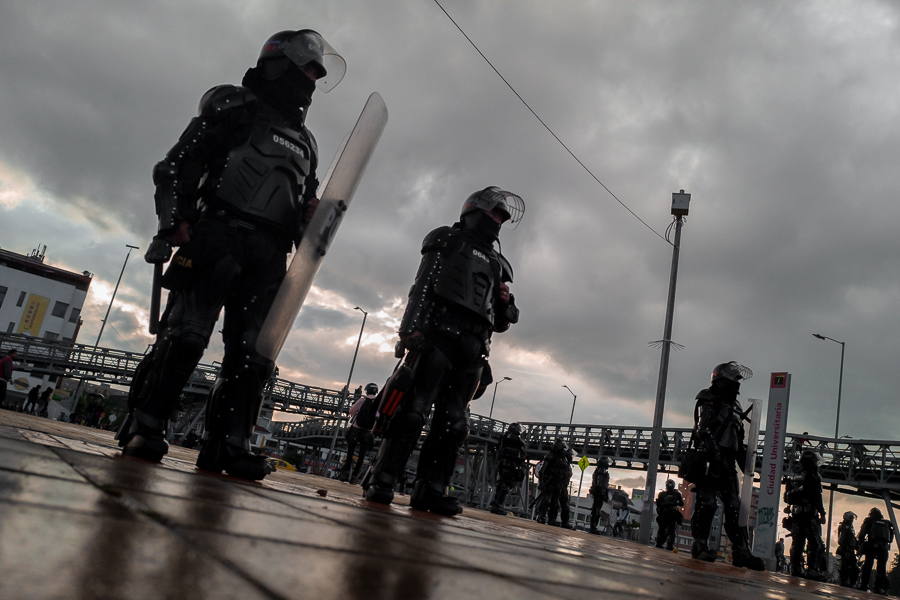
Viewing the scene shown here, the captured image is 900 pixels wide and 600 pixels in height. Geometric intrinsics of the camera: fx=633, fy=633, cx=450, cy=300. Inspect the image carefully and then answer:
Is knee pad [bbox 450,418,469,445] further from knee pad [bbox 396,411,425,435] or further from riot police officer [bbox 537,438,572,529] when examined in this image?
riot police officer [bbox 537,438,572,529]

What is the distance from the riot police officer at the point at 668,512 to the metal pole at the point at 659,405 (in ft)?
1.53

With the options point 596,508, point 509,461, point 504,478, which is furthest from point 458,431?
point 596,508

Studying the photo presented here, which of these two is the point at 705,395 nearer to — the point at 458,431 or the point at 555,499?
the point at 458,431

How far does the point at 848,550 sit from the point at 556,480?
720cm

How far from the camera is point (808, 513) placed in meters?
11.2

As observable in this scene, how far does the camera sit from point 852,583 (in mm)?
15531

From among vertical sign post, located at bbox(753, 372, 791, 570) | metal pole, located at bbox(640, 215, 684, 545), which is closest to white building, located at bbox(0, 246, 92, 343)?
metal pole, located at bbox(640, 215, 684, 545)

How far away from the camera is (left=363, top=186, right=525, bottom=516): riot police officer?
4191 millimetres

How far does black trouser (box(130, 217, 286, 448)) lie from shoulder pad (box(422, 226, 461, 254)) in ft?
4.80

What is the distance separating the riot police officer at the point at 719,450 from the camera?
259 inches

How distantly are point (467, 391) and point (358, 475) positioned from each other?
1125 cm

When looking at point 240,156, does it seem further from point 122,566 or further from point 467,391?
point 122,566

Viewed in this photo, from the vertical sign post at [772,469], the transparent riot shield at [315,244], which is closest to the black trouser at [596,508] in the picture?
the vertical sign post at [772,469]

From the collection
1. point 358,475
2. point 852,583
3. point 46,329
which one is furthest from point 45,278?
point 852,583
